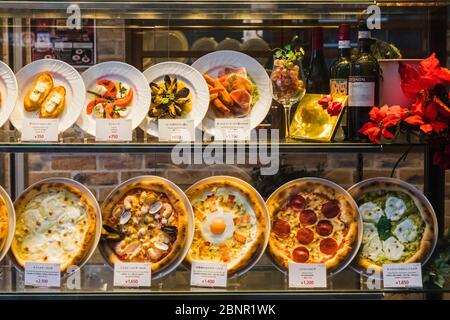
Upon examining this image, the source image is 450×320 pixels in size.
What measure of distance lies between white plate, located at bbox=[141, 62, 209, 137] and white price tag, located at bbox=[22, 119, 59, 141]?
27cm

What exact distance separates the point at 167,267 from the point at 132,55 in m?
0.74

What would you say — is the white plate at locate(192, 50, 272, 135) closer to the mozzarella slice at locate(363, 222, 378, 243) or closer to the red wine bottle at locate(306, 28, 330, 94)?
the red wine bottle at locate(306, 28, 330, 94)

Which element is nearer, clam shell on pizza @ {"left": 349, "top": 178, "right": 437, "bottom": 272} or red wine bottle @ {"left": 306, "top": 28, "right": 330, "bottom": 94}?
clam shell on pizza @ {"left": 349, "top": 178, "right": 437, "bottom": 272}

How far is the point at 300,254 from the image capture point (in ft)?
7.39

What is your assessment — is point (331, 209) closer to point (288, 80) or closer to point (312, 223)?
point (312, 223)

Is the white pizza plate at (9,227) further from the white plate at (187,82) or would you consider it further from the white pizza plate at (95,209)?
the white plate at (187,82)

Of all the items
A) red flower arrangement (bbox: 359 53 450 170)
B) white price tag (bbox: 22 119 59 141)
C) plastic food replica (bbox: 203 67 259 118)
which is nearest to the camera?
red flower arrangement (bbox: 359 53 450 170)

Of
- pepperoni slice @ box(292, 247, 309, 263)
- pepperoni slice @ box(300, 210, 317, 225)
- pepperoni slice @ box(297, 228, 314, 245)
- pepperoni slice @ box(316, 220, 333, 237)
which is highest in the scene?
pepperoni slice @ box(300, 210, 317, 225)

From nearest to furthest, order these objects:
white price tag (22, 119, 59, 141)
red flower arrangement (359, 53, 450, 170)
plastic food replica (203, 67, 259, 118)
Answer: red flower arrangement (359, 53, 450, 170) < white price tag (22, 119, 59, 141) < plastic food replica (203, 67, 259, 118)

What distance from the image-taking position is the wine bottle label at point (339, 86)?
226 centimetres

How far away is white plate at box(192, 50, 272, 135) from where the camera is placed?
7.60 ft

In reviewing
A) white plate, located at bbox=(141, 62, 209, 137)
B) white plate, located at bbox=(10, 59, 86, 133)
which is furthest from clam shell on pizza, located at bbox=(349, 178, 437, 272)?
white plate, located at bbox=(10, 59, 86, 133)

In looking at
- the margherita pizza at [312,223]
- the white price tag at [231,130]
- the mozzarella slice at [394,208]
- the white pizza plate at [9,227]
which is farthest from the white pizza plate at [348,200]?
the white pizza plate at [9,227]

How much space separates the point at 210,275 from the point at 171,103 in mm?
550
